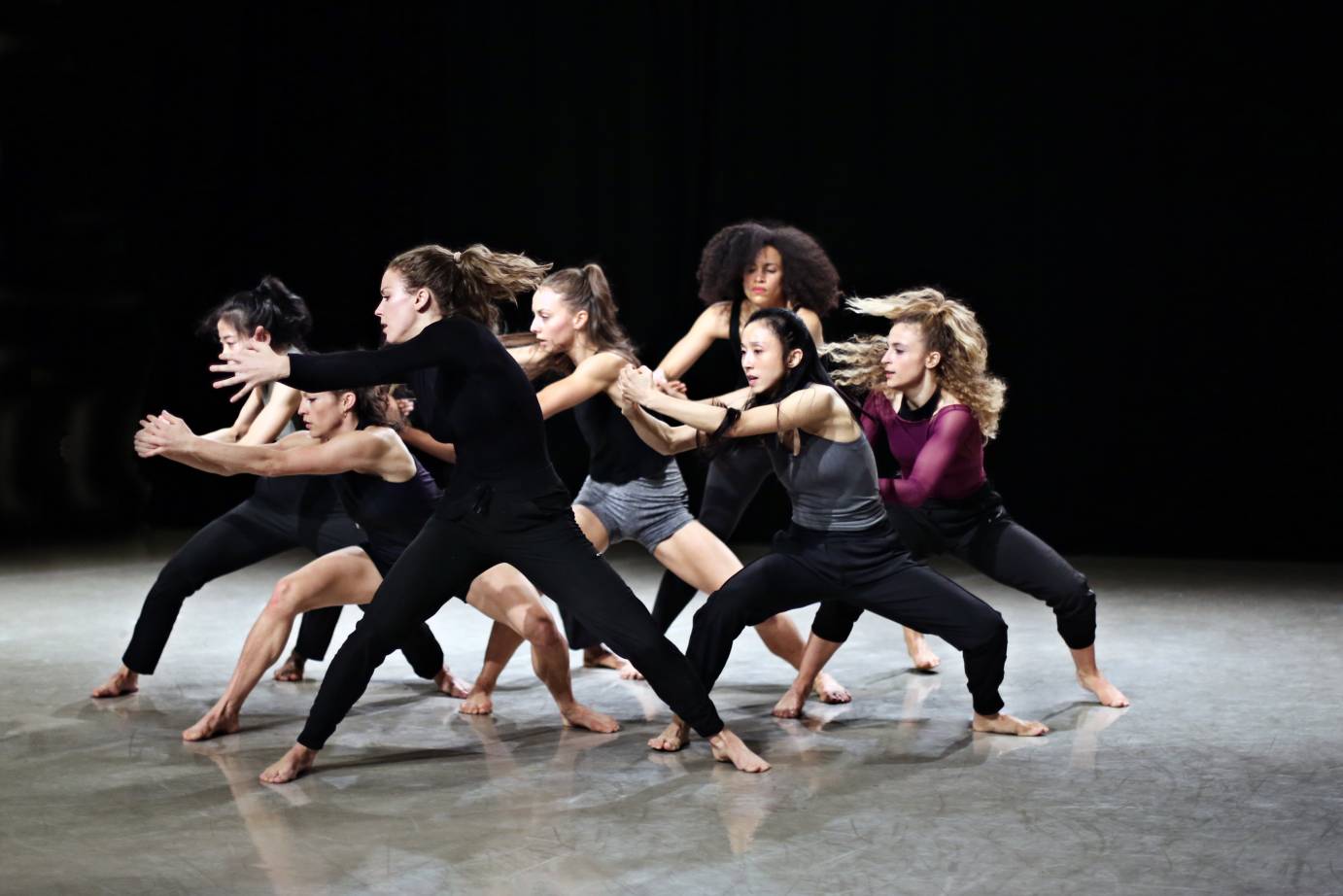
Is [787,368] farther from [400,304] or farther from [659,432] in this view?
[400,304]

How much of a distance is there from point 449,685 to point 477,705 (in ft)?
0.96

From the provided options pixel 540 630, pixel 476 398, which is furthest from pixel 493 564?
pixel 540 630

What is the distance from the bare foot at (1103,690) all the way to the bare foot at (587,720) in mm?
1358

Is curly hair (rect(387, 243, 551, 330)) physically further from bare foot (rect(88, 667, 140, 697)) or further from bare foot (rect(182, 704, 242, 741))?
bare foot (rect(88, 667, 140, 697))

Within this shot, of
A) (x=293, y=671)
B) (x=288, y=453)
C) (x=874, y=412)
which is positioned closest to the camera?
(x=288, y=453)

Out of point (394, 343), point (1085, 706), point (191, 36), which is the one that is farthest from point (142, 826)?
point (191, 36)

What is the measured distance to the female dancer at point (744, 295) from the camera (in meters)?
4.90

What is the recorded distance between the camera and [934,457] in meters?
4.27

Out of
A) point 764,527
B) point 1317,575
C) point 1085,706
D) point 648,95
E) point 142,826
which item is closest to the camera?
point 142,826

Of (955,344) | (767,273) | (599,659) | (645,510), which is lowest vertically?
(599,659)

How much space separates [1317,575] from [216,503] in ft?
18.2

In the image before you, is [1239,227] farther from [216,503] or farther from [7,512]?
[7,512]

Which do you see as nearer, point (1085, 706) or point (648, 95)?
point (1085, 706)

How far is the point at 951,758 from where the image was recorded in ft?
12.7
